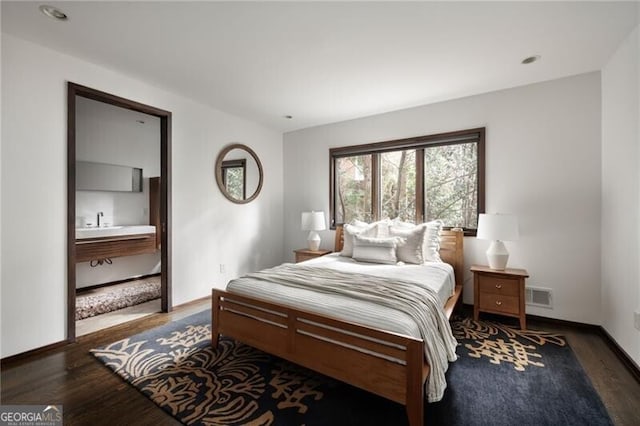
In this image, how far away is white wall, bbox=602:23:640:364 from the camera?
214 centimetres

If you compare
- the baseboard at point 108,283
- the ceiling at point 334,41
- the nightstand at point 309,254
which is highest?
the ceiling at point 334,41

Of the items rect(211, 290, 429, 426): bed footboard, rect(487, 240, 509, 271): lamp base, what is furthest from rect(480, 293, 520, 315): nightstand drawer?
rect(211, 290, 429, 426): bed footboard

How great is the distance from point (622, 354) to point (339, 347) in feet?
7.83

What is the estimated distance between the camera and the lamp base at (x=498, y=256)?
2.93 m

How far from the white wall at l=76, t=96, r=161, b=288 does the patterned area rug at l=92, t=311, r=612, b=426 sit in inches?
98.0

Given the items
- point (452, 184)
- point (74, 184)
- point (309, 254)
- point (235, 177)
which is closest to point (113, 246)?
point (74, 184)

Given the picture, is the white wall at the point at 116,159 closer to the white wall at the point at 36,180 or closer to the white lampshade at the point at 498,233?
the white wall at the point at 36,180

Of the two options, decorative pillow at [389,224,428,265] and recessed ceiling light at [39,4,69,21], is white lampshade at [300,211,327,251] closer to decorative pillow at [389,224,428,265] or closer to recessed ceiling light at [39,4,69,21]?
decorative pillow at [389,224,428,265]

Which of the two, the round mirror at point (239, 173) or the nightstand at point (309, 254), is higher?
the round mirror at point (239, 173)

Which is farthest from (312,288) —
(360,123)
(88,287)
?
(88,287)

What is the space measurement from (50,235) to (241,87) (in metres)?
2.30

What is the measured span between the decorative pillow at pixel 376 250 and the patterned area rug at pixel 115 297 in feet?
9.46

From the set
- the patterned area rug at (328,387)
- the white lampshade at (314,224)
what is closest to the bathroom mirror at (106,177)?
the patterned area rug at (328,387)

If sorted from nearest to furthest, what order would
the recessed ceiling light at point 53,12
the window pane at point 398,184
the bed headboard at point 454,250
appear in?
1. the recessed ceiling light at point 53,12
2. the bed headboard at point 454,250
3. the window pane at point 398,184
